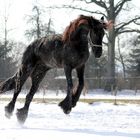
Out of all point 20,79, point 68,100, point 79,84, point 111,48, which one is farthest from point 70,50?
point 111,48

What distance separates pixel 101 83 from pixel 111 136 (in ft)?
118

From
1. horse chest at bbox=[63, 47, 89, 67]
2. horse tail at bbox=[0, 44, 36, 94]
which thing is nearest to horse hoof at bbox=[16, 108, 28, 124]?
horse tail at bbox=[0, 44, 36, 94]

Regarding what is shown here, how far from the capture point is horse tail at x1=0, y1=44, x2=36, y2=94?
10.5 meters

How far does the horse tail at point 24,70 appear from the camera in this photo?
1055cm

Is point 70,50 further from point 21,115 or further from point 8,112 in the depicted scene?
point 8,112

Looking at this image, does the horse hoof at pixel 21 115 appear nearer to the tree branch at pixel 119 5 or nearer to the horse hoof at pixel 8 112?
the horse hoof at pixel 8 112

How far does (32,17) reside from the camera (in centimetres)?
5556

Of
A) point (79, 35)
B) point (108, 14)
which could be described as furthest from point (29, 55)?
point (108, 14)

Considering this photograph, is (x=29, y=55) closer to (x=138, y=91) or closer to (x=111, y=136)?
(x=111, y=136)

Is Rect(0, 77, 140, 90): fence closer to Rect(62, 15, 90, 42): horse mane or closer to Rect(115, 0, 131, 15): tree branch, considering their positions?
Rect(115, 0, 131, 15): tree branch

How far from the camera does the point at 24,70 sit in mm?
10672

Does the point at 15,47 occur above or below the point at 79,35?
below

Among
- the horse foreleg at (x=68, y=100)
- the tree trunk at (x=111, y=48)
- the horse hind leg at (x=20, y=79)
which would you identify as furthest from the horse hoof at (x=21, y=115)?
the tree trunk at (x=111, y=48)

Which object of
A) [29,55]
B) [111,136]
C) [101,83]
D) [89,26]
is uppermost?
[89,26]
